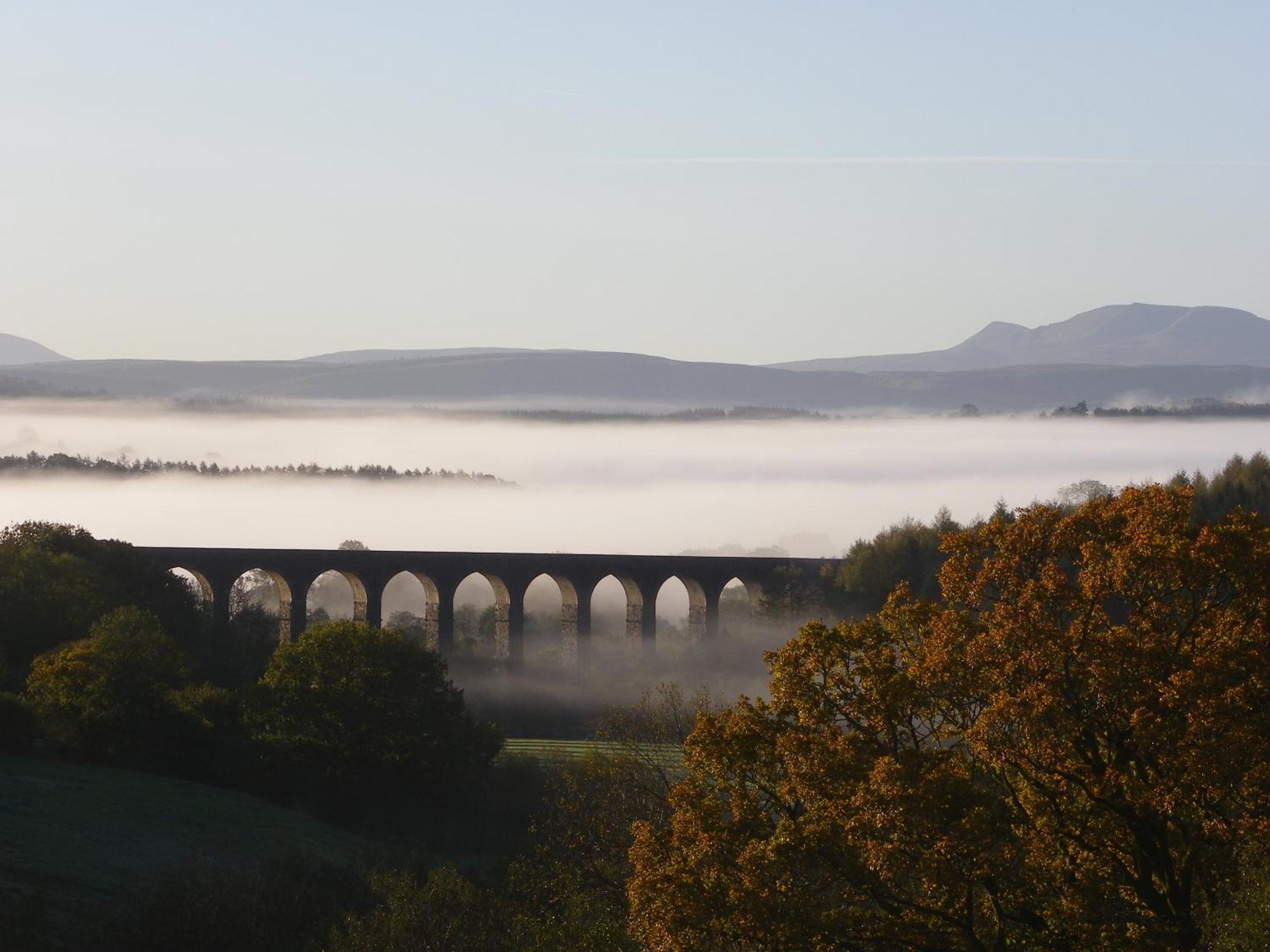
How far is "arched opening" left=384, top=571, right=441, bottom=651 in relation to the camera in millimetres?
69312

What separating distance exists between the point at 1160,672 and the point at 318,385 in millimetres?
184352

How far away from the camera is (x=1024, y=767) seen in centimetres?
1905

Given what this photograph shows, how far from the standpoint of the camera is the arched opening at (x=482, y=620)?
234 feet

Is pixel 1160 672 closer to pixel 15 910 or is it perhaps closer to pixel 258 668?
pixel 15 910

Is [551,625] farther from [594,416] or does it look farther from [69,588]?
[594,416]

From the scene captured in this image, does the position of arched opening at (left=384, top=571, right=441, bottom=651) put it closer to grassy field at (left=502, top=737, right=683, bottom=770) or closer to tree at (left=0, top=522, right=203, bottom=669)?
grassy field at (left=502, top=737, right=683, bottom=770)

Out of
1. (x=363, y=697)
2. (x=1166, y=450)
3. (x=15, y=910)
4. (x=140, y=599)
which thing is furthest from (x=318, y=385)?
(x=15, y=910)

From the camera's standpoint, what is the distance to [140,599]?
56.5m

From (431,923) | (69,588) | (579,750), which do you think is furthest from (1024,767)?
(69,588)

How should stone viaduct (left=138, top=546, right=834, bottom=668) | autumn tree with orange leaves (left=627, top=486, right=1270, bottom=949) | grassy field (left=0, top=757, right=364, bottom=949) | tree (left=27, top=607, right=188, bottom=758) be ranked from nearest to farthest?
1. autumn tree with orange leaves (left=627, top=486, right=1270, bottom=949)
2. grassy field (left=0, top=757, right=364, bottom=949)
3. tree (left=27, top=607, right=188, bottom=758)
4. stone viaduct (left=138, top=546, right=834, bottom=668)

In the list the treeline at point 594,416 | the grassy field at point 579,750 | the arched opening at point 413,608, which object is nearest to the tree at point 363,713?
the grassy field at point 579,750

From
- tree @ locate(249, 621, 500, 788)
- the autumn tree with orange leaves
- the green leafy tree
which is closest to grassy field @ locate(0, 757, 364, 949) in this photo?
tree @ locate(249, 621, 500, 788)

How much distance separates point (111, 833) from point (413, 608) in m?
91.7

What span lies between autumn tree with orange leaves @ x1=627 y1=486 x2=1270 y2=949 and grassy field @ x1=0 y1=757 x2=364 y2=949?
1209cm
